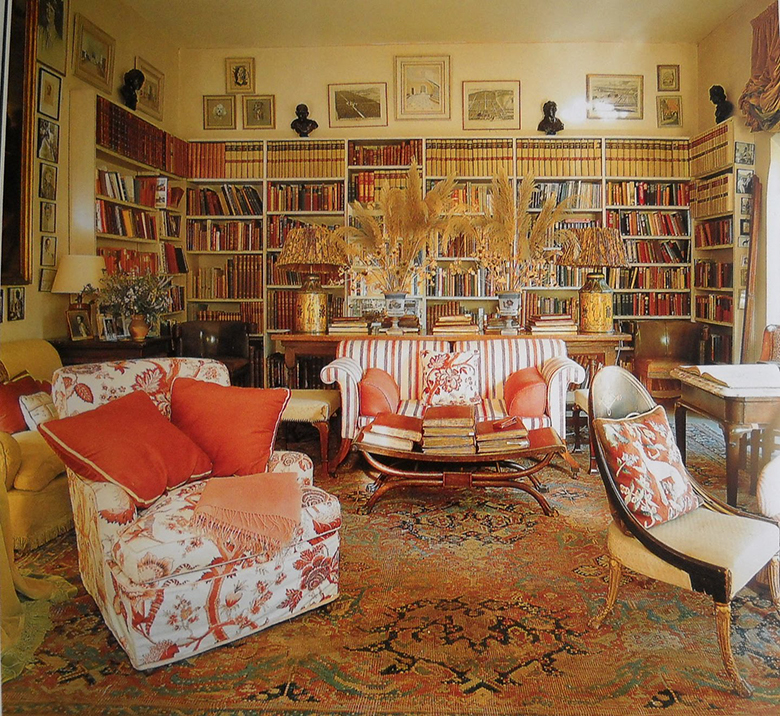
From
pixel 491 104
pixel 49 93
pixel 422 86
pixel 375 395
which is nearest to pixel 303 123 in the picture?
pixel 422 86

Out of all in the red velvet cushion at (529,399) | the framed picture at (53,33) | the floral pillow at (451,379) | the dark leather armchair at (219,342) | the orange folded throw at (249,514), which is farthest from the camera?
the dark leather armchair at (219,342)

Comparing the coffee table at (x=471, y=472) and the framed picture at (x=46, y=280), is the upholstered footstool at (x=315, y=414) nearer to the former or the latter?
the coffee table at (x=471, y=472)

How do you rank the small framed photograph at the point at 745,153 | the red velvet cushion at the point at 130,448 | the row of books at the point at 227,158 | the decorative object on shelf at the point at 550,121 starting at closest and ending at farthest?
the red velvet cushion at the point at 130,448 → the small framed photograph at the point at 745,153 → the decorative object on shelf at the point at 550,121 → the row of books at the point at 227,158

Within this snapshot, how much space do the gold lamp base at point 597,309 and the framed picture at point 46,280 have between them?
3466 mm

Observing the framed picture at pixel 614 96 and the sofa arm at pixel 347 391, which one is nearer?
the sofa arm at pixel 347 391

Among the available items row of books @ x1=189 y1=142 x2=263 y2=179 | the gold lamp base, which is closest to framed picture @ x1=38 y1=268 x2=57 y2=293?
row of books @ x1=189 y1=142 x2=263 y2=179

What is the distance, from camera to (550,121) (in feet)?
20.5

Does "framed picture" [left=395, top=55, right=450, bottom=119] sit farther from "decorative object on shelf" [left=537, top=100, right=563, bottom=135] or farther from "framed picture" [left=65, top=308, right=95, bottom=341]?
"framed picture" [left=65, top=308, right=95, bottom=341]

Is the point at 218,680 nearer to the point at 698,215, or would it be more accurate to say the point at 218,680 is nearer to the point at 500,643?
the point at 500,643

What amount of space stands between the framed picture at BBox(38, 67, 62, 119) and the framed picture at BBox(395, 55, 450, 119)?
3.06 metres

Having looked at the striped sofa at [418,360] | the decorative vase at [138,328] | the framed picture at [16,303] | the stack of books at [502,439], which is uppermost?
the framed picture at [16,303]

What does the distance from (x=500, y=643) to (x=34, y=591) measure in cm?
166

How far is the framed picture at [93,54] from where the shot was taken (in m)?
4.70

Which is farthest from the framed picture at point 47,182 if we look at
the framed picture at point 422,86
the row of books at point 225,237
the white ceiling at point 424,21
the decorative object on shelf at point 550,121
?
the decorative object on shelf at point 550,121
